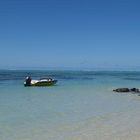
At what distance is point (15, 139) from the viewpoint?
1277cm

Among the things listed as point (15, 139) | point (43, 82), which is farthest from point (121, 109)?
point (43, 82)

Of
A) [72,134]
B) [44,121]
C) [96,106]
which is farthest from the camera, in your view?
[96,106]

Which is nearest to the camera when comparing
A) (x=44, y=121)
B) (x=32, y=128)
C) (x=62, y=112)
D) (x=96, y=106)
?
(x=32, y=128)

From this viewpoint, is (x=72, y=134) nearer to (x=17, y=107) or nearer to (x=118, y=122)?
(x=118, y=122)

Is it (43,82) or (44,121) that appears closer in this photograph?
(44,121)

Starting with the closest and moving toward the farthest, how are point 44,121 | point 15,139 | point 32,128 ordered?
point 15,139 → point 32,128 → point 44,121

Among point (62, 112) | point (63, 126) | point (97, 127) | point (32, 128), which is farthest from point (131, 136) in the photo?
point (62, 112)

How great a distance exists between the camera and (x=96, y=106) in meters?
22.7

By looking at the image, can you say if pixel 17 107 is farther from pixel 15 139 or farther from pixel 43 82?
pixel 43 82

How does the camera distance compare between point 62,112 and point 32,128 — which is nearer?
point 32,128

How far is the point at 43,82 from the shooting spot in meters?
44.6

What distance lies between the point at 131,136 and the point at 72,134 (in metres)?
2.35

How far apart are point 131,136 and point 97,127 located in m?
2.12

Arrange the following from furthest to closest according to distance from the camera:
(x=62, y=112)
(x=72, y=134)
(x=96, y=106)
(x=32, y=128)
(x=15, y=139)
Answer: (x=96, y=106) < (x=62, y=112) < (x=32, y=128) < (x=72, y=134) < (x=15, y=139)
